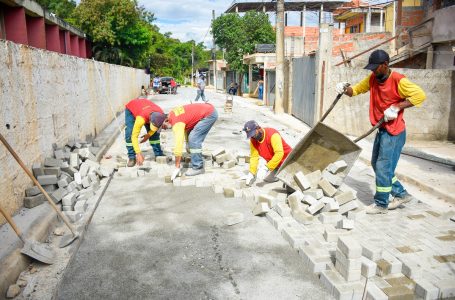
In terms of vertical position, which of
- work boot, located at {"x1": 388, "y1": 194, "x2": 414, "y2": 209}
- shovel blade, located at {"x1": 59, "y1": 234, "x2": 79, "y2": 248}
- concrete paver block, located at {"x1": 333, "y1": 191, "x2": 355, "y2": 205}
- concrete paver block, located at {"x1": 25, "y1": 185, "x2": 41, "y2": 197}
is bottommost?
shovel blade, located at {"x1": 59, "y1": 234, "x2": 79, "y2": 248}

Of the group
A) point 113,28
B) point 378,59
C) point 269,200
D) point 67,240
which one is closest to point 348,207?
point 269,200

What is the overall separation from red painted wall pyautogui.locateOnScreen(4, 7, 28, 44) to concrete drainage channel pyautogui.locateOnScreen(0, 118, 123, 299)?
297 inches

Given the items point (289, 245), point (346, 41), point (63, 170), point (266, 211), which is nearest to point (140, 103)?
point (63, 170)

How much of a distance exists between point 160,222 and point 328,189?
2.09 metres

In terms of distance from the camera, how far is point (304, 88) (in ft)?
45.3

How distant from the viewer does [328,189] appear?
485 centimetres

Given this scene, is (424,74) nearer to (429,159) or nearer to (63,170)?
(429,159)

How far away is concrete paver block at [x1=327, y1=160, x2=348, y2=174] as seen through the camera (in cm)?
504

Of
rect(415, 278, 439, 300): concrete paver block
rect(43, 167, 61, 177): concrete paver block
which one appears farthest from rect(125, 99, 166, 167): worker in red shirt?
rect(415, 278, 439, 300): concrete paver block

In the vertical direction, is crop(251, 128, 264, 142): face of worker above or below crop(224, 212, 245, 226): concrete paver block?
above

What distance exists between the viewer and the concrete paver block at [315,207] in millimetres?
4582

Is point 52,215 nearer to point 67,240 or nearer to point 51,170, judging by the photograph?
point 67,240

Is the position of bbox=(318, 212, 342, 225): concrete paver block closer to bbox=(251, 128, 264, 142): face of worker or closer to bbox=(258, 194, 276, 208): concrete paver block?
bbox=(258, 194, 276, 208): concrete paver block

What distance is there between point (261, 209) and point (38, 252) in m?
2.48
